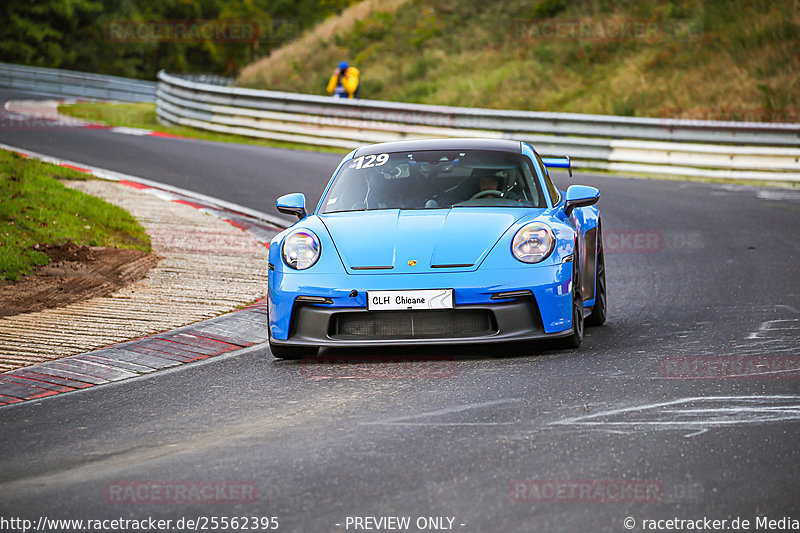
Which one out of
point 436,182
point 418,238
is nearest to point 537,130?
point 436,182

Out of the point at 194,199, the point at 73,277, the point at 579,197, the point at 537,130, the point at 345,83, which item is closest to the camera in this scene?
the point at 579,197

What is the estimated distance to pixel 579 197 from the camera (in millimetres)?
7602

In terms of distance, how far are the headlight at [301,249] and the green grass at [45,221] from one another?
11.3 feet

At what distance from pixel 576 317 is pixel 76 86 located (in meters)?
34.8

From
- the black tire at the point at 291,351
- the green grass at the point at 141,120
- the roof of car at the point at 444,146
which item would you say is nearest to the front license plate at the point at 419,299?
the black tire at the point at 291,351

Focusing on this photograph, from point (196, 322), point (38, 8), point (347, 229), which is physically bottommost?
point (196, 322)

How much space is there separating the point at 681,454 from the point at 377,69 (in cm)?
2975

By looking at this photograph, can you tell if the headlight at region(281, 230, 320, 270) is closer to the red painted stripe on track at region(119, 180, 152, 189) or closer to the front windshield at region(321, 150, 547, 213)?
the front windshield at region(321, 150, 547, 213)

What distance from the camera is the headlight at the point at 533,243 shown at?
22.5ft

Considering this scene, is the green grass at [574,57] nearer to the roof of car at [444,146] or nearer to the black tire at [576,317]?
the roof of car at [444,146]

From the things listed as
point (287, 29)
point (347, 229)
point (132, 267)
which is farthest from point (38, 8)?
point (347, 229)

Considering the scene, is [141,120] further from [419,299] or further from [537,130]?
[419,299]

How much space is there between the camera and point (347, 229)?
727 centimetres

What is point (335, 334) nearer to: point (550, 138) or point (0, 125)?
point (550, 138)
